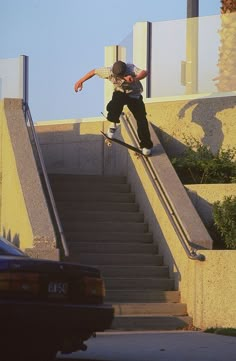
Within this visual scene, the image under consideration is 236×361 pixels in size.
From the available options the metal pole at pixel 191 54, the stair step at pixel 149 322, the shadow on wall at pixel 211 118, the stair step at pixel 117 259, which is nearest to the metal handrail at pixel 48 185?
the stair step at pixel 117 259

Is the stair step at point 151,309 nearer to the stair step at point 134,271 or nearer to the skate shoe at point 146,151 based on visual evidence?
the stair step at point 134,271

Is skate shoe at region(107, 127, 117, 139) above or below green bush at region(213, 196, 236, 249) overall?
above

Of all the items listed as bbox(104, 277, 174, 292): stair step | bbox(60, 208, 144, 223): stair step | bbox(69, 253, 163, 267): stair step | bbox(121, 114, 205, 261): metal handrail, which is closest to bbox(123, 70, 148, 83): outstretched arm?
bbox(121, 114, 205, 261): metal handrail

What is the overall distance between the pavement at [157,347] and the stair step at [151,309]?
84 cm

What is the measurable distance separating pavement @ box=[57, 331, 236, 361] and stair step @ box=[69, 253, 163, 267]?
2.47 meters

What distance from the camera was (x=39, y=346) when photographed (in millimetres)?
10484

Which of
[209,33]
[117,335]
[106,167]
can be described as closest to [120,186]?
[106,167]

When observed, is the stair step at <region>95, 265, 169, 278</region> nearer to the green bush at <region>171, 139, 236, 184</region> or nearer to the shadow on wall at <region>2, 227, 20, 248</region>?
the shadow on wall at <region>2, 227, 20, 248</region>

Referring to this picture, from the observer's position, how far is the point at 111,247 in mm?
17781

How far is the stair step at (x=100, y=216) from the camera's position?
1862 cm

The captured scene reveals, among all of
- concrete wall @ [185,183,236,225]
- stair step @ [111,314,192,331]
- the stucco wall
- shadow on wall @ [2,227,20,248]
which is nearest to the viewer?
stair step @ [111,314,192,331]

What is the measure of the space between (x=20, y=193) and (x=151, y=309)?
2852mm

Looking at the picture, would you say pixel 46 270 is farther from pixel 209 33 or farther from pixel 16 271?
pixel 209 33

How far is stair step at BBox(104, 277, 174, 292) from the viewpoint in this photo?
655 inches
